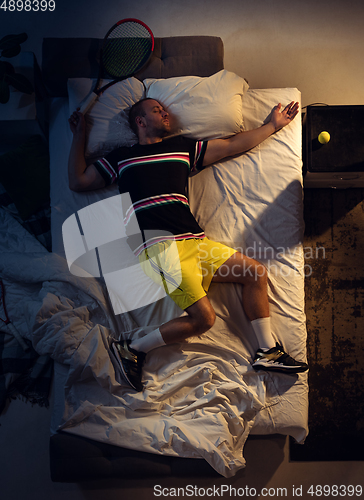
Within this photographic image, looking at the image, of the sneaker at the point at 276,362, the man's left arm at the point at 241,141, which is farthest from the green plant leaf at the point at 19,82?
the sneaker at the point at 276,362

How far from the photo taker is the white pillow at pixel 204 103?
179 cm

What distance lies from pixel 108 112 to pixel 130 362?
4.15 ft

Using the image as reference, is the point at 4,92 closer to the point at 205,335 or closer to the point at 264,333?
the point at 205,335

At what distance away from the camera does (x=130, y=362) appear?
1.60m

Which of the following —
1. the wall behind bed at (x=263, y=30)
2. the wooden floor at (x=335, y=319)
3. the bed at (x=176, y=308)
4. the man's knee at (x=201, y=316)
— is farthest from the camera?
the wall behind bed at (x=263, y=30)

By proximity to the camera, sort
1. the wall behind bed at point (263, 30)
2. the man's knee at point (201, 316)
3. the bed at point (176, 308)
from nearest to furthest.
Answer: the bed at point (176, 308) < the man's knee at point (201, 316) < the wall behind bed at point (263, 30)

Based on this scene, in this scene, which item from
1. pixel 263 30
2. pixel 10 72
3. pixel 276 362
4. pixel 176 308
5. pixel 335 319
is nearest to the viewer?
pixel 276 362

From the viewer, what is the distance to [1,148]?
212 cm

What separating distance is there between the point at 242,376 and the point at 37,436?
114cm

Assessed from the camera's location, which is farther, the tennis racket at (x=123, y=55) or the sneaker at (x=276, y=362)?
the tennis racket at (x=123, y=55)

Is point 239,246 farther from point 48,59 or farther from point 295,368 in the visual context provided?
point 48,59

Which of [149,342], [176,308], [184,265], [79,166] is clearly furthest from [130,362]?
A: [79,166]

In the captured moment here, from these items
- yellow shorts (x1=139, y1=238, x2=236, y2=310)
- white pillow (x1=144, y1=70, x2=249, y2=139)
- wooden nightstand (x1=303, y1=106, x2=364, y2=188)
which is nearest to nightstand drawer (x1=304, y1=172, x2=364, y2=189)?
wooden nightstand (x1=303, y1=106, x2=364, y2=188)

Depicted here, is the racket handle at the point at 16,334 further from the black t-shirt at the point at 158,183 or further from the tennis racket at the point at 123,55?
the tennis racket at the point at 123,55
